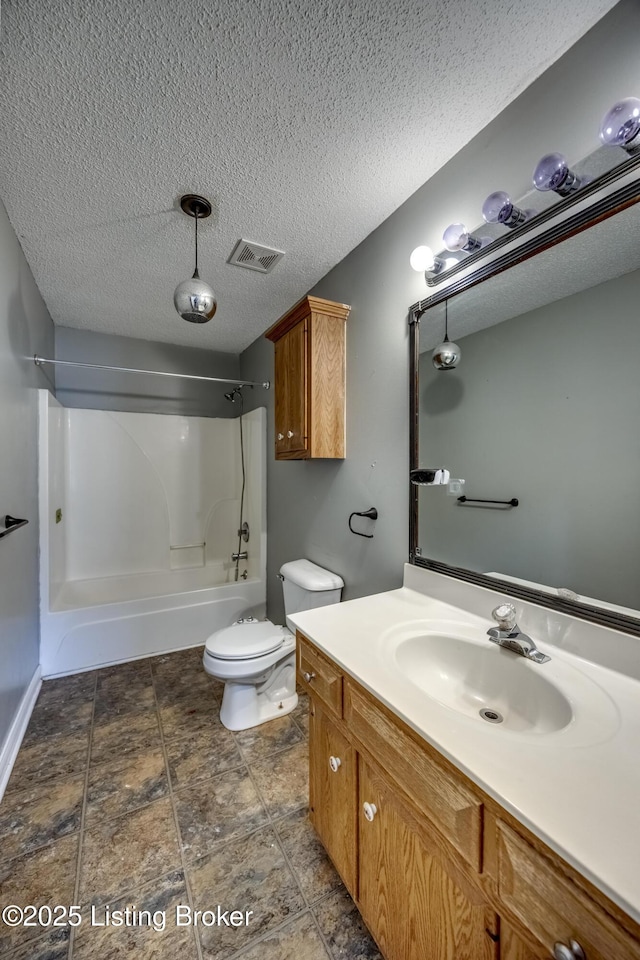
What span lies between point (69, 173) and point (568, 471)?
201 centimetres

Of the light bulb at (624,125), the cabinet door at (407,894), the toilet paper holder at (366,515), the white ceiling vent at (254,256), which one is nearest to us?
the cabinet door at (407,894)

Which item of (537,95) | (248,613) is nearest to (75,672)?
(248,613)

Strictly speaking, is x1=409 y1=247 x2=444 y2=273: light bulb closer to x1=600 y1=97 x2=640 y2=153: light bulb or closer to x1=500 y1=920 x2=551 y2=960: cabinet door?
x1=600 y1=97 x2=640 y2=153: light bulb

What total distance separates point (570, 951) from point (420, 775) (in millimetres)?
290

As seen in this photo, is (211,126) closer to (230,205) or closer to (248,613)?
(230,205)

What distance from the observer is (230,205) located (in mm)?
1567

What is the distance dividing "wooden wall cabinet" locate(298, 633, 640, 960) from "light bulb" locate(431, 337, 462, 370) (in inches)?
42.0

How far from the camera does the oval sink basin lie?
2.87 feet

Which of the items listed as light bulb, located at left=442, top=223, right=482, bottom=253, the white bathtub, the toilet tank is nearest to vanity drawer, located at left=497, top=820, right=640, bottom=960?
the toilet tank

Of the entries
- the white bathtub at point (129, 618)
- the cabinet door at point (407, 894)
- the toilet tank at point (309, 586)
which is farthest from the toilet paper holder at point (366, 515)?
the white bathtub at point (129, 618)

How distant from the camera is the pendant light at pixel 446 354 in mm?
1340

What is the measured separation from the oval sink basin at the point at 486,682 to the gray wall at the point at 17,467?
173 cm

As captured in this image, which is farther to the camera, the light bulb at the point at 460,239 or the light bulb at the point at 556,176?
the light bulb at the point at 460,239

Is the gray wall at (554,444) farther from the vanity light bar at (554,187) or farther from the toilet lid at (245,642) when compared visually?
the toilet lid at (245,642)
